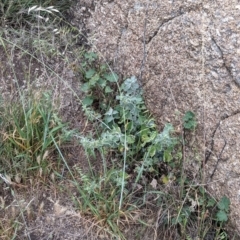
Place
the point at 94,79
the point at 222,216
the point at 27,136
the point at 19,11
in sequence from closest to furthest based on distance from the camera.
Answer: the point at 222,216, the point at 27,136, the point at 94,79, the point at 19,11

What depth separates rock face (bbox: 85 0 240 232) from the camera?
90.4 inches

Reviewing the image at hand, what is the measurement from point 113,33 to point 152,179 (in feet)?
2.40

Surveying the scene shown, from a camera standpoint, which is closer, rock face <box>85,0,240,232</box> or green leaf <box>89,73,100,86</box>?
rock face <box>85,0,240,232</box>

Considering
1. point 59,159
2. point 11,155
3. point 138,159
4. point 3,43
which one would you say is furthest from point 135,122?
point 3,43

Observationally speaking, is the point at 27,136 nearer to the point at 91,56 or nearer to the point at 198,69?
the point at 91,56

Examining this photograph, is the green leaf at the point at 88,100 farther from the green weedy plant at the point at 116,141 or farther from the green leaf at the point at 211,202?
the green leaf at the point at 211,202

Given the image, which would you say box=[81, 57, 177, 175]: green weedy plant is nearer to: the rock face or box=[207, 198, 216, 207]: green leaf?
the rock face

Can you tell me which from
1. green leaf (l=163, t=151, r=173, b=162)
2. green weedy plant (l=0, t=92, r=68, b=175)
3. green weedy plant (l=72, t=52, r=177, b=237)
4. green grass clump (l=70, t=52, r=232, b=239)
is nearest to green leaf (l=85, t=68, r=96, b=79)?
green weedy plant (l=72, t=52, r=177, b=237)

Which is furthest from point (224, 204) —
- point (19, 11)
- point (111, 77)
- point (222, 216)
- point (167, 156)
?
point (19, 11)

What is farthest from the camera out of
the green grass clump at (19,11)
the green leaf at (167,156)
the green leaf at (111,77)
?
the green grass clump at (19,11)

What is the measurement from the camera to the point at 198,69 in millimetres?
2381

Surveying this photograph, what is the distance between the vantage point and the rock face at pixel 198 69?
2297 mm

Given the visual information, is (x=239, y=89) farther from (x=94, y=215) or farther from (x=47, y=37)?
(x=47, y=37)

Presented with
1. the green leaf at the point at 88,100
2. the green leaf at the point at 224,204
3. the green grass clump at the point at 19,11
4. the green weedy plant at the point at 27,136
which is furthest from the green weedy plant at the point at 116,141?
the green grass clump at the point at 19,11
